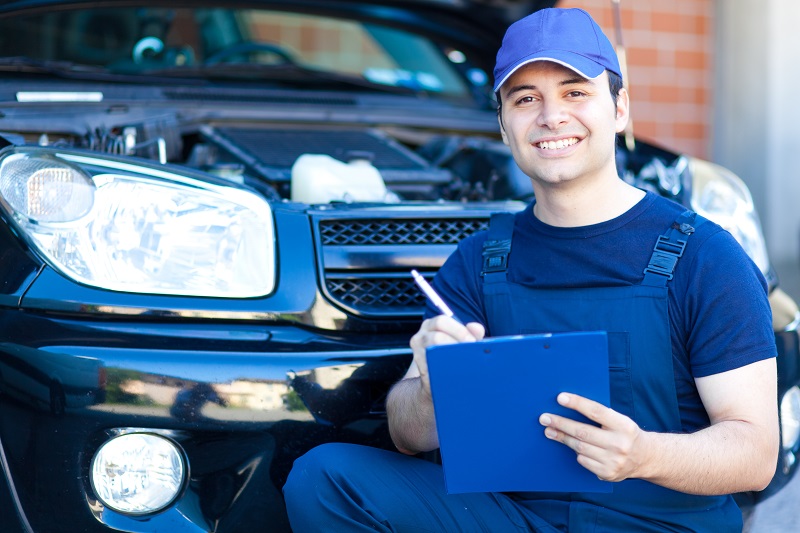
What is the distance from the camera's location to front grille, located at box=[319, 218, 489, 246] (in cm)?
223

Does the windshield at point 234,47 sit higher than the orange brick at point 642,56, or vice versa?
the windshield at point 234,47

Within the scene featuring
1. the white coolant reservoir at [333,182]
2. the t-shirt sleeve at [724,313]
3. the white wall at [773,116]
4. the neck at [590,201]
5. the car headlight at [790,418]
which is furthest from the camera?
the white wall at [773,116]

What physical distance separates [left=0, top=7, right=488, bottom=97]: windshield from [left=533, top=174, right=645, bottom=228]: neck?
5.33 feet

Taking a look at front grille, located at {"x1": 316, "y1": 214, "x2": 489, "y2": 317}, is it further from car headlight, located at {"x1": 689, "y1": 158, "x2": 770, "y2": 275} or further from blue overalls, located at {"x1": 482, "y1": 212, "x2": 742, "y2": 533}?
car headlight, located at {"x1": 689, "y1": 158, "x2": 770, "y2": 275}

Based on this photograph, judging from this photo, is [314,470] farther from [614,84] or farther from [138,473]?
[614,84]

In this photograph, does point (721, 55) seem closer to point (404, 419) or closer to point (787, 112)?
point (787, 112)

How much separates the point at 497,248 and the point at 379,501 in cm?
56

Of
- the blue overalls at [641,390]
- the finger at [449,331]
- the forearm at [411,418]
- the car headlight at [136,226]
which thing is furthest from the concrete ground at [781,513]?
the car headlight at [136,226]

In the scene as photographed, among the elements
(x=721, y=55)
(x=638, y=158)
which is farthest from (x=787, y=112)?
(x=638, y=158)

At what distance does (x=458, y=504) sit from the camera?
6.27 feet

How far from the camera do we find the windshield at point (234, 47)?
3260 mm

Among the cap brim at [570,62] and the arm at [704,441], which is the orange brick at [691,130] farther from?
the arm at [704,441]

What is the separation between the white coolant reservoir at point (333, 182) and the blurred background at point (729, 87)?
4.29 meters

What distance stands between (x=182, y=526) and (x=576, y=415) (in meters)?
0.78
